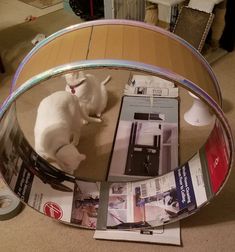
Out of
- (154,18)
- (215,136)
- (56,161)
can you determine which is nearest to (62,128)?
(56,161)

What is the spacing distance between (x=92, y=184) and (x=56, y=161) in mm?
173

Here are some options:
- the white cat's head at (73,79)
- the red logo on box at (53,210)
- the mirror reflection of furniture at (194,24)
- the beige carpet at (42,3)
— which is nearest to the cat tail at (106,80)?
the white cat's head at (73,79)

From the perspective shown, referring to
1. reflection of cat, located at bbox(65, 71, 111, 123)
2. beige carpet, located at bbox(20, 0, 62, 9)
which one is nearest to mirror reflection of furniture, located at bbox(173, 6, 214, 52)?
reflection of cat, located at bbox(65, 71, 111, 123)

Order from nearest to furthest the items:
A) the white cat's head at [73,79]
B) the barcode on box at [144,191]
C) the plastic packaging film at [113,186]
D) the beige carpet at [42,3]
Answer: the plastic packaging film at [113,186] < the barcode on box at [144,191] < the white cat's head at [73,79] < the beige carpet at [42,3]

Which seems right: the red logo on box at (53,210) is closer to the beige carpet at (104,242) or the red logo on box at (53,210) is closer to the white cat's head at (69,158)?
the beige carpet at (104,242)

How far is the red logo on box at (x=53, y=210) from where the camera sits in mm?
1154

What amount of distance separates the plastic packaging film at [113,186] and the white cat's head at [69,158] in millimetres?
73

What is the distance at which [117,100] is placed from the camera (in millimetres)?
1719

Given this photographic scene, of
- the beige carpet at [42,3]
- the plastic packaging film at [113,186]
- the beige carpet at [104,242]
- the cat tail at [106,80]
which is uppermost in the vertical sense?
the beige carpet at [42,3]

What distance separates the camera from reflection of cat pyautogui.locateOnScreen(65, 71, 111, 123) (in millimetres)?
1514

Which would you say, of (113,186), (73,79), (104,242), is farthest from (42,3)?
(104,242)

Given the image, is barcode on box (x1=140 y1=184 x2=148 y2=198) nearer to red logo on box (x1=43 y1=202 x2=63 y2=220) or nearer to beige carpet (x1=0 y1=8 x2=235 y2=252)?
beige carpet (x1=0 y1=8 x2=235 y2=252)

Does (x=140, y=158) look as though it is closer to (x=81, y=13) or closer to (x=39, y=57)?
(x=39, y=57)

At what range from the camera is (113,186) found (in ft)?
4.17
